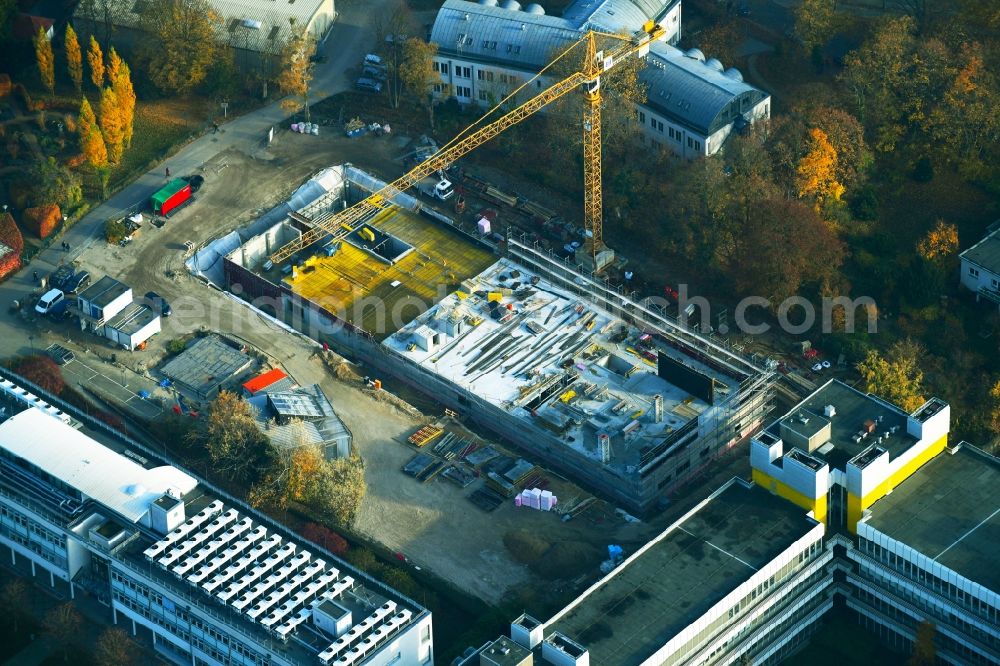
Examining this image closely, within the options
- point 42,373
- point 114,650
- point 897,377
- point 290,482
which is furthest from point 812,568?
point 42,373

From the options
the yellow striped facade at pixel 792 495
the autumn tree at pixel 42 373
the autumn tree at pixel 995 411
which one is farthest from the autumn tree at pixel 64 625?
the autumn tree at pixel 995 411

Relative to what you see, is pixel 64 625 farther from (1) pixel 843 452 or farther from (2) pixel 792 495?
(1) pixel 843 452

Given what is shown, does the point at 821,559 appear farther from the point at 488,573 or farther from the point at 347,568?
the point at 347,568

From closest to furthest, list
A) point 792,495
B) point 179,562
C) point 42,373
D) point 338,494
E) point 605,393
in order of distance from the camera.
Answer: point 179,562, point 792,495, point 338,494, point 605,393, point 42,373

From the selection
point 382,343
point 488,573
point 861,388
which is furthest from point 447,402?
point 861,388

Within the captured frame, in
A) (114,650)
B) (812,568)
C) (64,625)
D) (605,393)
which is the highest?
(605,393)

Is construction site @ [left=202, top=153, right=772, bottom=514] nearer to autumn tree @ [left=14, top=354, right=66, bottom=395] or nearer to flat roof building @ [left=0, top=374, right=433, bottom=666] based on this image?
flat roof building @ [left=0, top=374, right=433, bottom=666]

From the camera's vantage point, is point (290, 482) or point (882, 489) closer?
point (882, 489)
